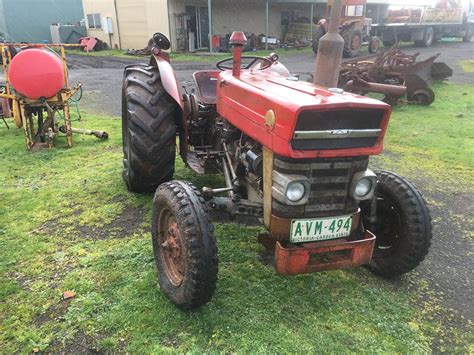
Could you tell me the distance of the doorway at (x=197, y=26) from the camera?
1972 cm

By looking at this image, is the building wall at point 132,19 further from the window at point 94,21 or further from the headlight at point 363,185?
the headlight at point 363,185

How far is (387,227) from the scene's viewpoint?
9.93ft

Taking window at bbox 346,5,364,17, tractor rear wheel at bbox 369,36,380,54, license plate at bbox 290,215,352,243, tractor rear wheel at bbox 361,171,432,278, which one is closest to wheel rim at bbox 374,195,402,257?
tractor rear wheel at bbox 361,171,432,278

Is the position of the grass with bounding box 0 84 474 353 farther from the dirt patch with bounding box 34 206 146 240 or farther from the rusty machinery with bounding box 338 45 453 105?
the rusty machinery with bounding box 338 45 453 105

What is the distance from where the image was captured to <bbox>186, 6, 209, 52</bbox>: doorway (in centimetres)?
1972

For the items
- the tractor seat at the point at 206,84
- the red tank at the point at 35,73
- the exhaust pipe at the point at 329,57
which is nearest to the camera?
the tractor seat at the point at 206,84

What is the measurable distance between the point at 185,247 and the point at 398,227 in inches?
59.6

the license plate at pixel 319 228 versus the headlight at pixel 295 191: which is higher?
the headlight at pixel 295 191

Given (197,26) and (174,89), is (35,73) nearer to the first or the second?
(174,89)

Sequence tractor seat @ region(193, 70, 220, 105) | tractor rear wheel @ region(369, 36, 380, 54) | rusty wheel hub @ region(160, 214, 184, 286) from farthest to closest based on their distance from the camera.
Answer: tractor rear wheel @ region(369, 36, 380, 54) → tractor seat @ region(193, 70, 220, 105) → rusty wheel hub @ region(160, 214, 184, 286)

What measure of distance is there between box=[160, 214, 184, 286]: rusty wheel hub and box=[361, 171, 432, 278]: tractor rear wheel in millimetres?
1274

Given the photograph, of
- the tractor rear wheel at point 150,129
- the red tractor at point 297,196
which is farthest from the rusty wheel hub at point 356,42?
the red tractor at point 297,196

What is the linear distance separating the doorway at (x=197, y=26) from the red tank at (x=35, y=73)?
49.1ft

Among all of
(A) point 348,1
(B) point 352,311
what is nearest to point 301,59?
(A) point 348,1
